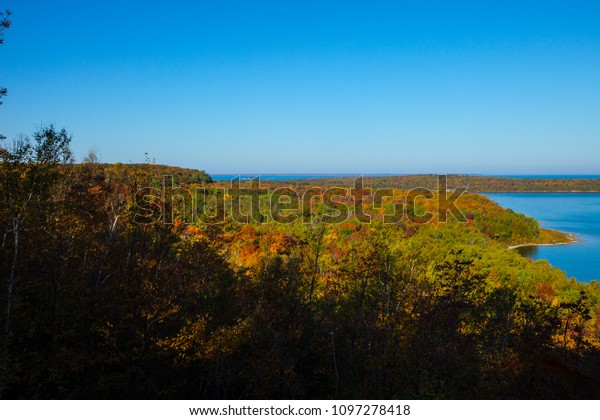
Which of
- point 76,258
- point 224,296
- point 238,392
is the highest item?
point 76,258

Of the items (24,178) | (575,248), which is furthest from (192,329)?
(575,248)

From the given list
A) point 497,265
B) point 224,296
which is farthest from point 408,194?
point 224,296

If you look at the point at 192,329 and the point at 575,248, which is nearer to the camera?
the point at 192,329

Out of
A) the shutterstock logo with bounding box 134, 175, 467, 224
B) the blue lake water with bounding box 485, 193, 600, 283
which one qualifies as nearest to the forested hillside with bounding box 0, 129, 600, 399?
the shutterstock logo with bounding box 134, 175, 467, 224

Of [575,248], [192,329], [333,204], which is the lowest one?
[575,248]

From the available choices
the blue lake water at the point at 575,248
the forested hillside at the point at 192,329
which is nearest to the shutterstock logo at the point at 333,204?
the blue lake water at the point at 575,248

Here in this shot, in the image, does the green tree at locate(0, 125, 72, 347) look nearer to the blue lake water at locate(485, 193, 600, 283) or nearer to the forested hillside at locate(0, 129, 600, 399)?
the forested hillside at locate(0, 129, 600, 399)

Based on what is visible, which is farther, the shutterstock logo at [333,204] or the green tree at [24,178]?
the shutterstock logo at [333,204]

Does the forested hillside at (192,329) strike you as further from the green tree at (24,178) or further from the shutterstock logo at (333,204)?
the shutterstock logo at (333,204)

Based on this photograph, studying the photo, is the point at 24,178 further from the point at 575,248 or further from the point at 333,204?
the point at 575,248
